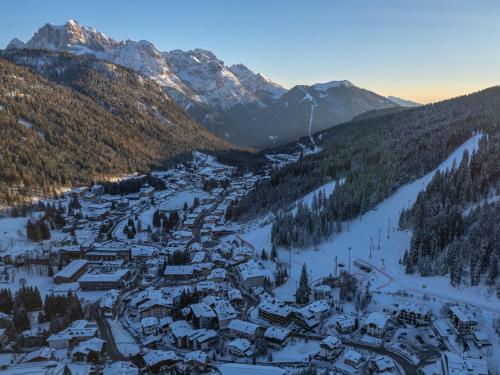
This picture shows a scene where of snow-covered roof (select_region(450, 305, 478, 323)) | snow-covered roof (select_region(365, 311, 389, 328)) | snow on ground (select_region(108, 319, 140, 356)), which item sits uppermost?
snow-covered roof (select_region(450, 305, 478, 323))

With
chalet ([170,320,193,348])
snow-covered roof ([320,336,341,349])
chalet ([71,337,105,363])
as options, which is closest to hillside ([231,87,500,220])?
snow-covered roof ([320,336,341,349])

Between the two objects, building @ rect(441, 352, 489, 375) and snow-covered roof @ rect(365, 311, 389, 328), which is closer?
building @ rect(441, 352, 489, 375)

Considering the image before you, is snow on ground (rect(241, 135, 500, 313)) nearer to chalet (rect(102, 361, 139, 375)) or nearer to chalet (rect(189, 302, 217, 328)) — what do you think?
chalet (rect(189, 302, 217, 328))

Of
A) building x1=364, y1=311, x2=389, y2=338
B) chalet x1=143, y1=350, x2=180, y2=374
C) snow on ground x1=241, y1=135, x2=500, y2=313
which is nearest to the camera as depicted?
chalet x1=143, y1=350, x2=180, y2=374

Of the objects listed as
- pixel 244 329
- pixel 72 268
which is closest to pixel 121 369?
pixel 244 329

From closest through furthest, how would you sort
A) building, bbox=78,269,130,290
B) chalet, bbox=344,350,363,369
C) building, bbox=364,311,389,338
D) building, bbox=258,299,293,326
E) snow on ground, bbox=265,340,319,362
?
1. chalet, bbox=344,350,363,369
2. snow on ground, bbox=265,340,319,362
3. building, bbox=364,311,389,338
4. building, bbox=258,299,293,326
5. building, bbox=78,269,130,290

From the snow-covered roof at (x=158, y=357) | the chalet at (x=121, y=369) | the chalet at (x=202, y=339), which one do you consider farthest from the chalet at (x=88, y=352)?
the chalet at (x=202, y=339)

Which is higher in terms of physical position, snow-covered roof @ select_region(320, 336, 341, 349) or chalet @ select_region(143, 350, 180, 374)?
snow-covered roof @ select_region(320, 336, 341, 349)
